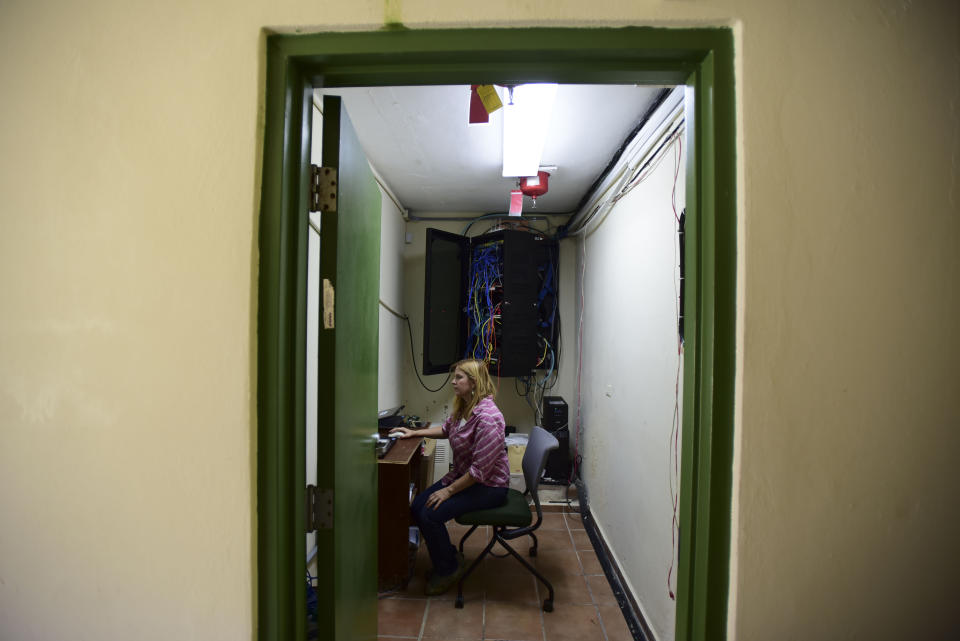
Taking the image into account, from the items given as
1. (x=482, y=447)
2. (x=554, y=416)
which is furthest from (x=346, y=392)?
(x=554, y=416)

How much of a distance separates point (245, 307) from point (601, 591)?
2.39m

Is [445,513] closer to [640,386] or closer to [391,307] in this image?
[640,386]

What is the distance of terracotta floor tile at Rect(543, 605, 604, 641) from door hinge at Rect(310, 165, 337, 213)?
6.92 ft

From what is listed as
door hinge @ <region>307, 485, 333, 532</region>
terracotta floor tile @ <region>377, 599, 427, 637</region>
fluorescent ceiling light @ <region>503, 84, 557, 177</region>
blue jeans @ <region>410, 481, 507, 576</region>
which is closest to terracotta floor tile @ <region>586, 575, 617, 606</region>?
blue jeans @ <region>410, 481, 507, 576</region>

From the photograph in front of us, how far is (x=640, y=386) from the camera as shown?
2.01 metres

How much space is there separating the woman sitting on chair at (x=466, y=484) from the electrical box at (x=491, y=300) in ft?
3.43

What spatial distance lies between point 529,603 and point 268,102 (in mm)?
2453

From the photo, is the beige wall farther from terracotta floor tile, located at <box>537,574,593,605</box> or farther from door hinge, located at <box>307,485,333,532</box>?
terracotta floor tile, located at <box>537,574,593,605</box>

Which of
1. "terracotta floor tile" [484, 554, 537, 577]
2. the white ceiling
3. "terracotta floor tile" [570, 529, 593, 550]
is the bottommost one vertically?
"terracotta floor tile" [570, 529, 593, 550]

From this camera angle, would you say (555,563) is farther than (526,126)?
Yes

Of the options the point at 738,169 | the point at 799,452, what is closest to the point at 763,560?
the point at 799,452

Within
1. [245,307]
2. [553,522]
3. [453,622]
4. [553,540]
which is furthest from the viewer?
[553,522]

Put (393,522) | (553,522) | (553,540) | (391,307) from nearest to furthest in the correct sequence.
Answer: (393,522) → (553,540) → (553,522) → (391,307)

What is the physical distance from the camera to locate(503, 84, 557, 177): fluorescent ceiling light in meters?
1.73
